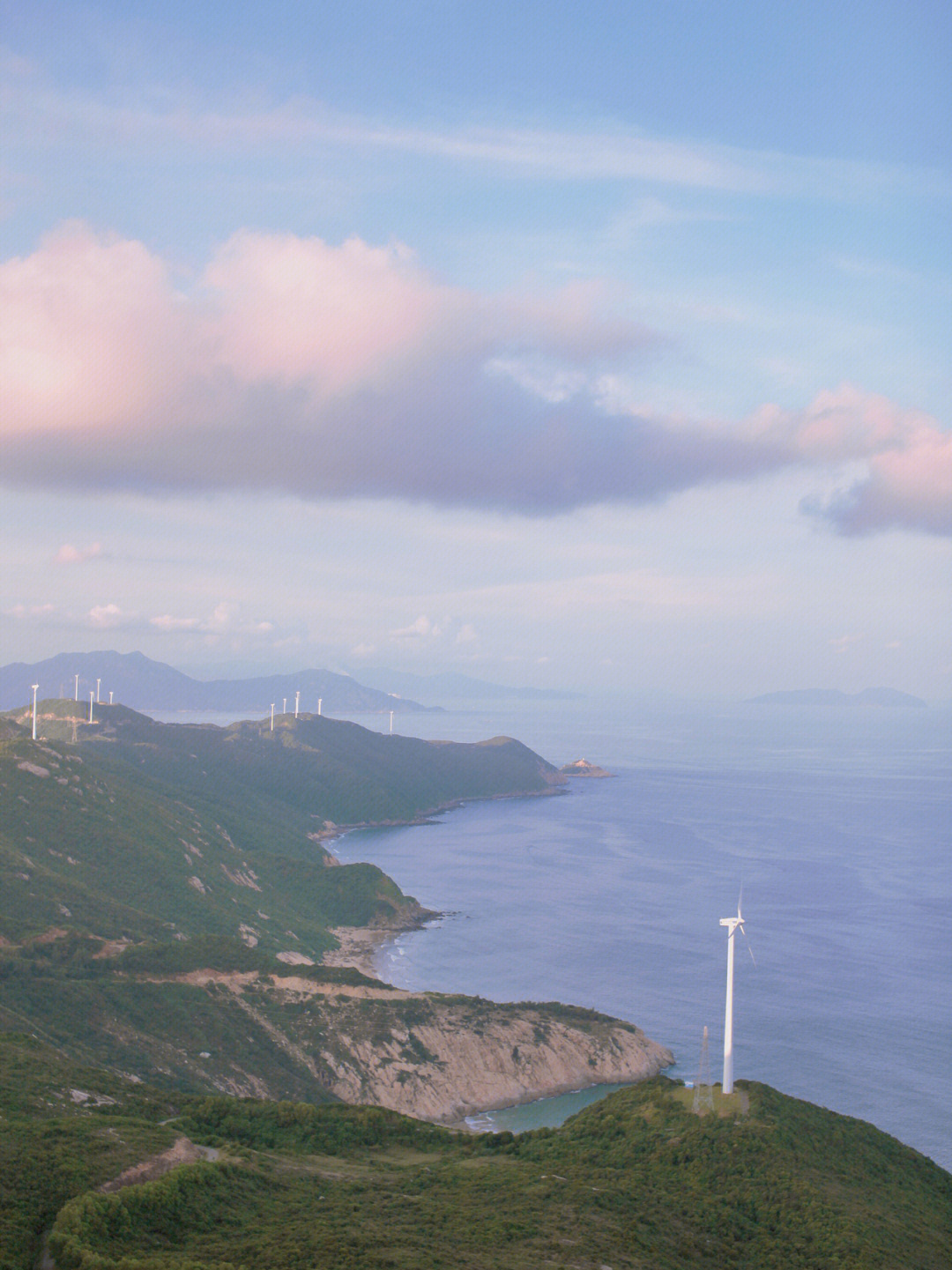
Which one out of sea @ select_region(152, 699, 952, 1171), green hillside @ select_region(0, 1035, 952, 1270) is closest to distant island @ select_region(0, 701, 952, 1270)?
green hillside @ select_region(0, 1035, 952, 1270)

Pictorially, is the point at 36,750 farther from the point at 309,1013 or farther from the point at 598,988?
the point at 598,988

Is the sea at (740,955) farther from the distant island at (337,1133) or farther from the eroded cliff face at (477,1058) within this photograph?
the distant island at (337,1133)

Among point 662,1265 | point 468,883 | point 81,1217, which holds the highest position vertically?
point 81,1217

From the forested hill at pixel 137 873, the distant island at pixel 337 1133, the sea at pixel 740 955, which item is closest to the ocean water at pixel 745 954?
the sea at pixel 740 955

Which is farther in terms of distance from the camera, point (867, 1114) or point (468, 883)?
point (468, 883)

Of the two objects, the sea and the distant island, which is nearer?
the distant island

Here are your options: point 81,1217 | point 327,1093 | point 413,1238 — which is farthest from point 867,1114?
point 81,1217

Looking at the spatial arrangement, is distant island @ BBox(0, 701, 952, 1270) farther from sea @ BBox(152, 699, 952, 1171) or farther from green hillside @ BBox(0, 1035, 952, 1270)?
sea @ BBox(152, 699, 952, 1171)

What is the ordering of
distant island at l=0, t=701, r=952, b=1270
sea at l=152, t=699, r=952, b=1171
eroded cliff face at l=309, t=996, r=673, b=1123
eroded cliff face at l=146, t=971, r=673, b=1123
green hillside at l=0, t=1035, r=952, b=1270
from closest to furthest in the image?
green hillside at l=0, t=1035, r=952, b=1270 → distant island at l=0, t=701, r=952, b=1270 → eroded cliff face at l=146, t=971, r=673, b=1123 → eroded cliff face at l=309, t=996, r=673, b=1123 → sea at l=152, t=699, r=952, b=1171
